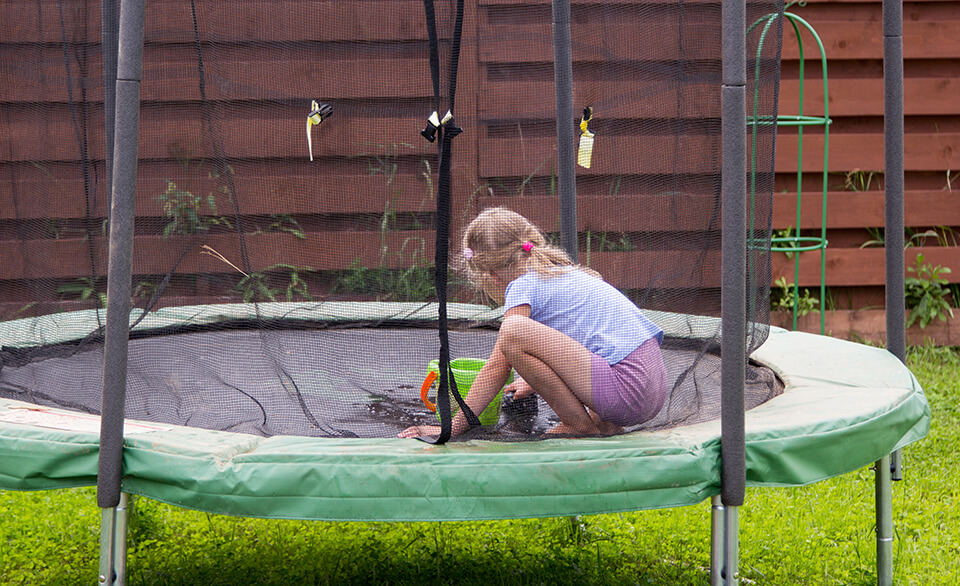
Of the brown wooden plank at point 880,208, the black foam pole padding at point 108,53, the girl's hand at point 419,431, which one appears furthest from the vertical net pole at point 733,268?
the brown wooden plank at point 880,208

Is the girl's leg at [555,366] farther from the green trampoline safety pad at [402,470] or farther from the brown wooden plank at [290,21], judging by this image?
the brown wooden plank at [290,21]

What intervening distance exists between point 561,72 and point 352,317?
0.63 m

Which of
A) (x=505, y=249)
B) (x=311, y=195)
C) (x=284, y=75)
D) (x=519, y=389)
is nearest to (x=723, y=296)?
(x=505, y=249)

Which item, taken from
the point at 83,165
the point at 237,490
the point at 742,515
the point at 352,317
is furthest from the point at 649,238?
the point at 83,165

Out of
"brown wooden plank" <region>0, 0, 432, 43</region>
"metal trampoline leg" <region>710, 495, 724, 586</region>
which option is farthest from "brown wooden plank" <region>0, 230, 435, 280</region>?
"metal trampoline leg" <region>710, 495, 724, 586</region>

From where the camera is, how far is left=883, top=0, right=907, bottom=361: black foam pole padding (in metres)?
1.82

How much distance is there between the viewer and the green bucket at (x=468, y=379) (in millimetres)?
1578

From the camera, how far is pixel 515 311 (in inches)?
64.3

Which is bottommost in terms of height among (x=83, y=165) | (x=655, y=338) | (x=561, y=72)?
(x=655, y=338)

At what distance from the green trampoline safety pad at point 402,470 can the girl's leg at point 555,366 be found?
0.58ft

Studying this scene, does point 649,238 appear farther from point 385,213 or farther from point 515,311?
point 385,213

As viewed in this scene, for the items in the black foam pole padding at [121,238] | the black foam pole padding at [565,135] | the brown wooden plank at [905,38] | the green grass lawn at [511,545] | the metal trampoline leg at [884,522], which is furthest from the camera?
the brown wooden plank at [905,38]

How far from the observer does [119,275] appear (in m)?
1.24

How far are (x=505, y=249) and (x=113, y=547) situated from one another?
81 centimetres
